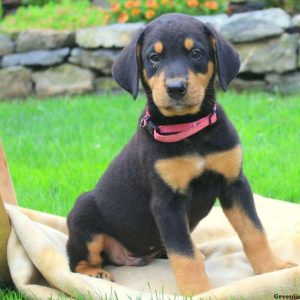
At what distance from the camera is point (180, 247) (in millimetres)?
3309

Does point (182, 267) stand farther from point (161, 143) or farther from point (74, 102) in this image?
point (74, 102)

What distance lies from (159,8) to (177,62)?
6.25 metres

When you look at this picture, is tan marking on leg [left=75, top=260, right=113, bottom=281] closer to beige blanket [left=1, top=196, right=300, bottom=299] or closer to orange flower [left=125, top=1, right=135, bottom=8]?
beige blanket [left=1, top=196, right=300, bottom=299]

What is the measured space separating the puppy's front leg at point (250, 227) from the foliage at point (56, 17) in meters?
6.55

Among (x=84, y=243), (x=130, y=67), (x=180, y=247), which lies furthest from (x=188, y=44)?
(x=84, y=243)

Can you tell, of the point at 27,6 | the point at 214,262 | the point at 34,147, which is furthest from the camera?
the point at 27,6

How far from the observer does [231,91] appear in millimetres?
8648

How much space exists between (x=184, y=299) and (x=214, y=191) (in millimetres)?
637

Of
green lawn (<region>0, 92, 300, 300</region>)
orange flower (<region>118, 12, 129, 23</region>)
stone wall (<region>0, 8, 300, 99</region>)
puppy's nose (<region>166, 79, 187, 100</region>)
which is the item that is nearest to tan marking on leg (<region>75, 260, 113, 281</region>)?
green lawn (<region>0, 92, 300, 300</region>)

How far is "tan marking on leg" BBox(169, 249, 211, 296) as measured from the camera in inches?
129

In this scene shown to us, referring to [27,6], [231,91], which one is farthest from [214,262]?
[27,6]

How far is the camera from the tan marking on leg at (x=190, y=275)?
129 inches

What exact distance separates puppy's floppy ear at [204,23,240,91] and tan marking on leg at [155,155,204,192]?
0.40m

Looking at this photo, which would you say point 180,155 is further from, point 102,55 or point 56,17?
point 56,17
